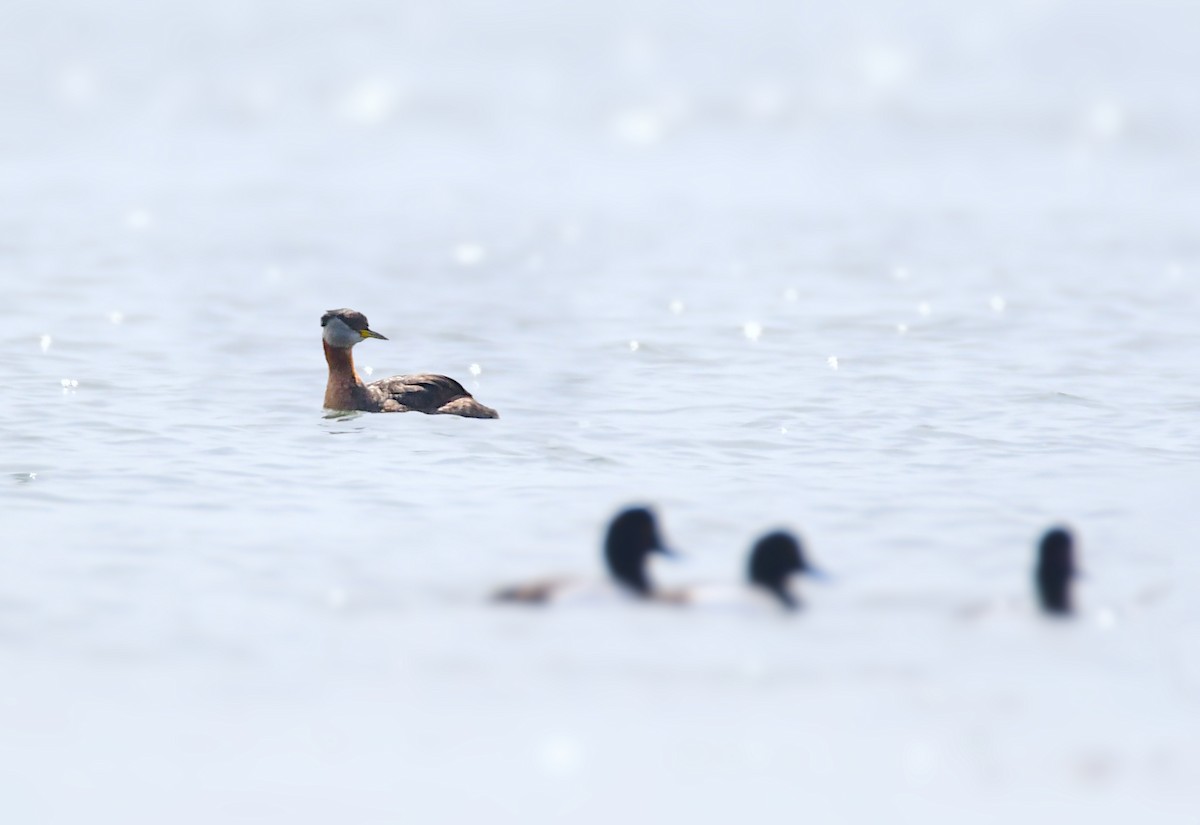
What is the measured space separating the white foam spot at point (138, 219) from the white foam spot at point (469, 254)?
22.3ft

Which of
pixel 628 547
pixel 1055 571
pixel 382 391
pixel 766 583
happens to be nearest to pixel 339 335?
pixel 382 391

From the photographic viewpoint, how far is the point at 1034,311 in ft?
84.4

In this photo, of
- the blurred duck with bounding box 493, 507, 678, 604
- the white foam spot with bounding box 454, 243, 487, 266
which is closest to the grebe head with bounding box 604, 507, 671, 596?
the blurred duck with bounding box 493, 507, 678, 604

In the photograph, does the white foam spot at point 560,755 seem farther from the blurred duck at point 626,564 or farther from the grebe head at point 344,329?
the grebe head at point 344,329

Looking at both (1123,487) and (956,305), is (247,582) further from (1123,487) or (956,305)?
(956,305)

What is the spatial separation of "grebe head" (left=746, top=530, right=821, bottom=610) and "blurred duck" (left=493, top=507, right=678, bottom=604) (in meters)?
0.50

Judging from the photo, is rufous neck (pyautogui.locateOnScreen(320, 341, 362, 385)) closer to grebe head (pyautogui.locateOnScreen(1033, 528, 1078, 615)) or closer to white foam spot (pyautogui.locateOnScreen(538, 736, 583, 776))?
grebe head (pyautogui.locateOnScreen(1033, 528, 1078, 615))

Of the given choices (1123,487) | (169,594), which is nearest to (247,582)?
(169,594)

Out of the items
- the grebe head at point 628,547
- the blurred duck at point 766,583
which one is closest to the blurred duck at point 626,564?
the grebe head at point 628,547

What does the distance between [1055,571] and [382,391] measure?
808 centimetres

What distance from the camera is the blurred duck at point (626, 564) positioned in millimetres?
10406

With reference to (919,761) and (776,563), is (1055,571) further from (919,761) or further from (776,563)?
(919,761)

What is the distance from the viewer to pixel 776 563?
34.4 feet

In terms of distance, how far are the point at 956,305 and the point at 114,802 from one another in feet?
65.7
